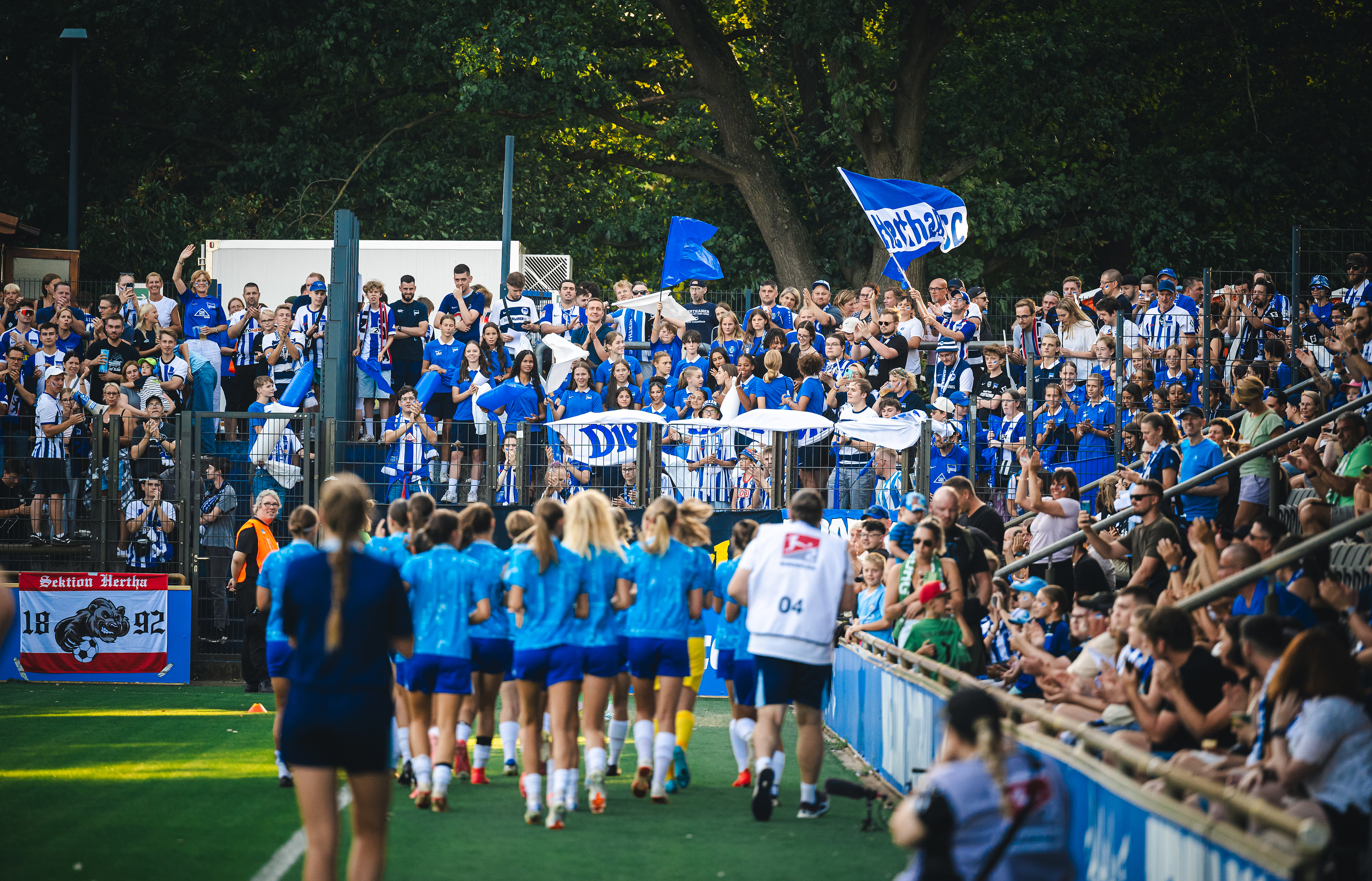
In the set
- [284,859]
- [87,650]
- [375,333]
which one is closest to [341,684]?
[284,859]

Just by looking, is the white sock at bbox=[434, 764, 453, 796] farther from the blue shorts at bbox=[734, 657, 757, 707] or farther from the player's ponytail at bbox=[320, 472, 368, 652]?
the player's ponytail at bbox=[320, 472, 368, 652]

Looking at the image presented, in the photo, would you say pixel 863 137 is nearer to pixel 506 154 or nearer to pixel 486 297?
pixel 506 154

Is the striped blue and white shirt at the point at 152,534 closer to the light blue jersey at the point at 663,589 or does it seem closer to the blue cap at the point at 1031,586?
the light blue jersey at the point at 663,589

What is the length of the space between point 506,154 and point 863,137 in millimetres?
10533

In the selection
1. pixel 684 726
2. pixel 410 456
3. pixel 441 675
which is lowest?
pixel 684 726

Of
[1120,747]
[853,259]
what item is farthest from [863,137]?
[1120,747]

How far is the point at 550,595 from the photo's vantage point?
9.09 meters

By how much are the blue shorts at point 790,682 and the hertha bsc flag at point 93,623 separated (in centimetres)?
982

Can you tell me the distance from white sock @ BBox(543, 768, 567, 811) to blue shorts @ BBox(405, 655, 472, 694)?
85cm

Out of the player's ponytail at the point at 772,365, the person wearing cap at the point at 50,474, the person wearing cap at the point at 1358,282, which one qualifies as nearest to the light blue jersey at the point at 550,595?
the player's ponytail at the point at 772,365

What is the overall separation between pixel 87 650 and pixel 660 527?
32.4 feet

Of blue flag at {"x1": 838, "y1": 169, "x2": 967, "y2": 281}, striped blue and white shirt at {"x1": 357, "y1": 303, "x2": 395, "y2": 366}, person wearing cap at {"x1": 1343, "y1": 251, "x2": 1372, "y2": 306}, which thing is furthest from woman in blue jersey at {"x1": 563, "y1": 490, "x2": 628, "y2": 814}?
person wearing cap at {"x1": 1343, "y1": 251, "x2": 1372, "y2": 306}

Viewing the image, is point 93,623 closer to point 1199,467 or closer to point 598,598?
point 598,598

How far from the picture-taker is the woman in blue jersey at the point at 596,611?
912 centimetres
